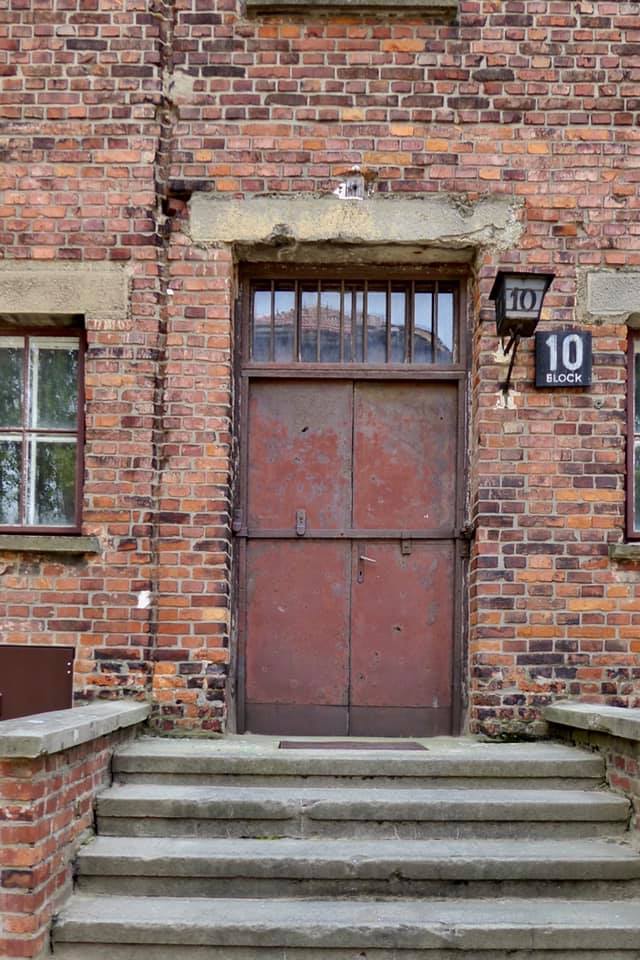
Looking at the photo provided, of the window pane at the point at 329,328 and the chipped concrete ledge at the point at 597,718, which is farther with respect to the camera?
the window pane at the point at 329,328

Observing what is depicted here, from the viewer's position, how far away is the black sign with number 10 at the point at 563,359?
222 inches

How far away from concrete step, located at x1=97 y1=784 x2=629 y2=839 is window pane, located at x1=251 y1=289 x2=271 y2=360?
276cm

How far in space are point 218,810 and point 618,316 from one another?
3.65 metres

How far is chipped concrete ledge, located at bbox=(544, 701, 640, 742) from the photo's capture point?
4441 millimetres

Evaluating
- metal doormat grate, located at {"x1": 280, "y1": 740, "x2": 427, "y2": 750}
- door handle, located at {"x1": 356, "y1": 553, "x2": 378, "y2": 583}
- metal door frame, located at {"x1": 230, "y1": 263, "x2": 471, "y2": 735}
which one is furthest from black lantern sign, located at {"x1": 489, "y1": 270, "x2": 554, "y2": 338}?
metal doormat grate, located at {"x1": 280, "y1": 740, "x2": 427, "y2": 750}

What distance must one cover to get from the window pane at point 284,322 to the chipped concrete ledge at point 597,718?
2.67 meters

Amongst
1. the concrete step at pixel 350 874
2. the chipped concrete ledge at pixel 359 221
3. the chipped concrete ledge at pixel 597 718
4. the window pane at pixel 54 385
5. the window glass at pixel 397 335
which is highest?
the chipped concrete ledge at pixel 359 221

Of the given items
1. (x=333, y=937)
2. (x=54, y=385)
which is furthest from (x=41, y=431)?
(x=333, y=937)

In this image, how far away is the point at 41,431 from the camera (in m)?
5.88

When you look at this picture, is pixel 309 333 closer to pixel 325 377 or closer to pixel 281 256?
pixel 325 377

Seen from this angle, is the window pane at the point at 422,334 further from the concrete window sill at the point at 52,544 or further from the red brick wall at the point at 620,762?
the red brick wall at the point at 620,762

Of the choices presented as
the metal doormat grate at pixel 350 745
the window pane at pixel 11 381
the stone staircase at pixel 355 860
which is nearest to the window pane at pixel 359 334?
the window pane at pixel 11 381

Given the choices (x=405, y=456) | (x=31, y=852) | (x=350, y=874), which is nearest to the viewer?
(x=31, y=852)

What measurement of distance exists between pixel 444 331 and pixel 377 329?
0.43 meters
